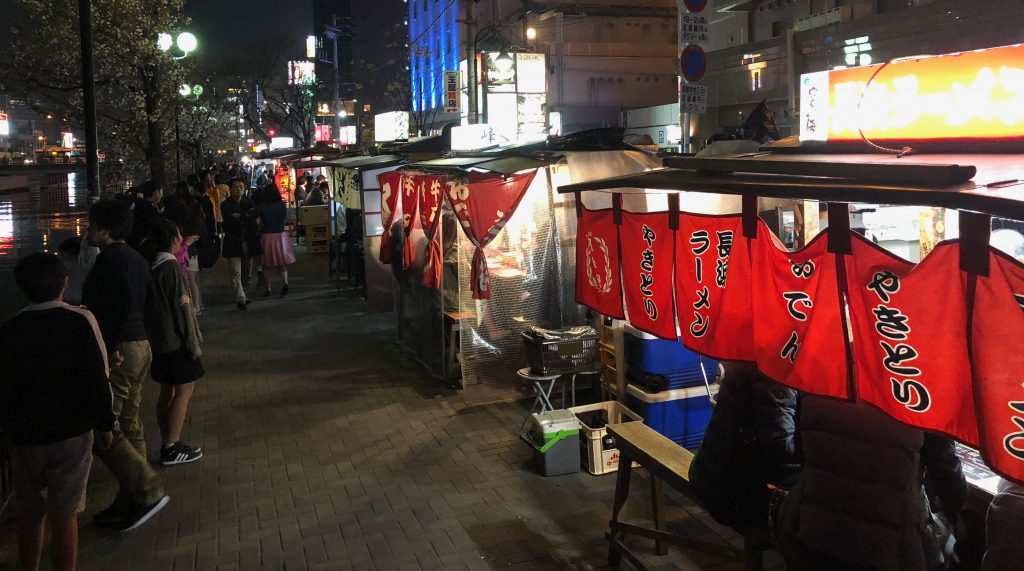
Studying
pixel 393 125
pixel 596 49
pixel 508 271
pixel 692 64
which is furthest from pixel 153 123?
pixel 596 49

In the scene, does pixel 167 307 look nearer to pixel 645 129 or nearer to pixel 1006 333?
pixel 1006 333

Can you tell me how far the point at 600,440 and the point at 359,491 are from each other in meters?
2.25

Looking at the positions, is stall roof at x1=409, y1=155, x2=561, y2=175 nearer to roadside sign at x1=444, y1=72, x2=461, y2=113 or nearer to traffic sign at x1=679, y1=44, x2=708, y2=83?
traffic sign at x1=679, y1=44, x2=708, y2=83

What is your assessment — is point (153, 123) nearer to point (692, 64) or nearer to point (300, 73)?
point (692, 64)

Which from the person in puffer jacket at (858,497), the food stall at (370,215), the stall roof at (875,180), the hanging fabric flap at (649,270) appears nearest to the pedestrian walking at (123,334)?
the hanging fabric flap at (649,270)

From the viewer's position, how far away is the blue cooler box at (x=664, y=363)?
6852 millimetres

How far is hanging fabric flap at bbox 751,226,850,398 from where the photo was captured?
3611mm

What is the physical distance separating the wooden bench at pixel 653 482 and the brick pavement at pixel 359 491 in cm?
25

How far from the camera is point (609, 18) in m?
42.7

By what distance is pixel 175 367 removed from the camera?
6.73m

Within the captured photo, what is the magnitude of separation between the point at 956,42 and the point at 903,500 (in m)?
15.8

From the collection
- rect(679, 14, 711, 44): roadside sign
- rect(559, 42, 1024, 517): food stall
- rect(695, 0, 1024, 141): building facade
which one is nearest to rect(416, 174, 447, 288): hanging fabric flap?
rect(679, 14, 711, 44): roadside sign

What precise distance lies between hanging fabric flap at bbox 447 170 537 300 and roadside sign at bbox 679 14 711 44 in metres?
2.67

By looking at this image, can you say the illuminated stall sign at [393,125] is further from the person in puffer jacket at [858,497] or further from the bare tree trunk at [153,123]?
the person in puffer jacket at [858,497]
